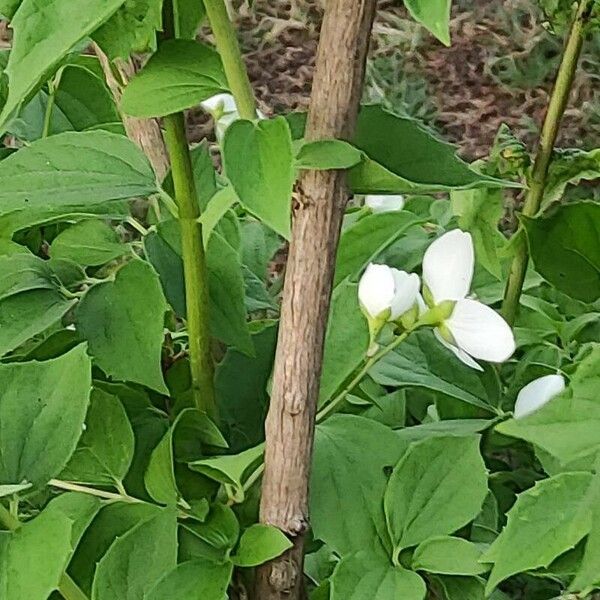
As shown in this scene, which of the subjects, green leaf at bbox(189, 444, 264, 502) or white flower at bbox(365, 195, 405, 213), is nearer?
green leaf at bbox(189, 444, 264, 502)

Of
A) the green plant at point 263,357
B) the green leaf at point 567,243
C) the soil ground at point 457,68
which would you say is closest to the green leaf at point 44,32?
the green plant at point 263,357

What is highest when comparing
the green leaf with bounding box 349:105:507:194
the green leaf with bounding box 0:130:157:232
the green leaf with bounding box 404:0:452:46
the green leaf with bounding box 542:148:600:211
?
the green leaf with bounding box 404:0:452:46

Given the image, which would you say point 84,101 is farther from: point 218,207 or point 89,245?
point 218,207

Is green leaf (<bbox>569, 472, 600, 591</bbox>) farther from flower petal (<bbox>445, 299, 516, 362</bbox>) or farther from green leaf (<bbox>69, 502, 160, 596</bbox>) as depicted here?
green leaf (<bbox>69, 502, 160, 596</bbox>)

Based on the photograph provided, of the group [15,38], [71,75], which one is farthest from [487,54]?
[15,38]

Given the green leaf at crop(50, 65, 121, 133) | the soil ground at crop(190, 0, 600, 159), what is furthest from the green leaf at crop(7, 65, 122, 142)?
the soil ground at crop(190, 0, 600, 159)

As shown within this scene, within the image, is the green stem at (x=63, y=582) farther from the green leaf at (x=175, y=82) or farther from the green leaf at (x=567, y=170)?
the green leaf at (x=567, y=170)
